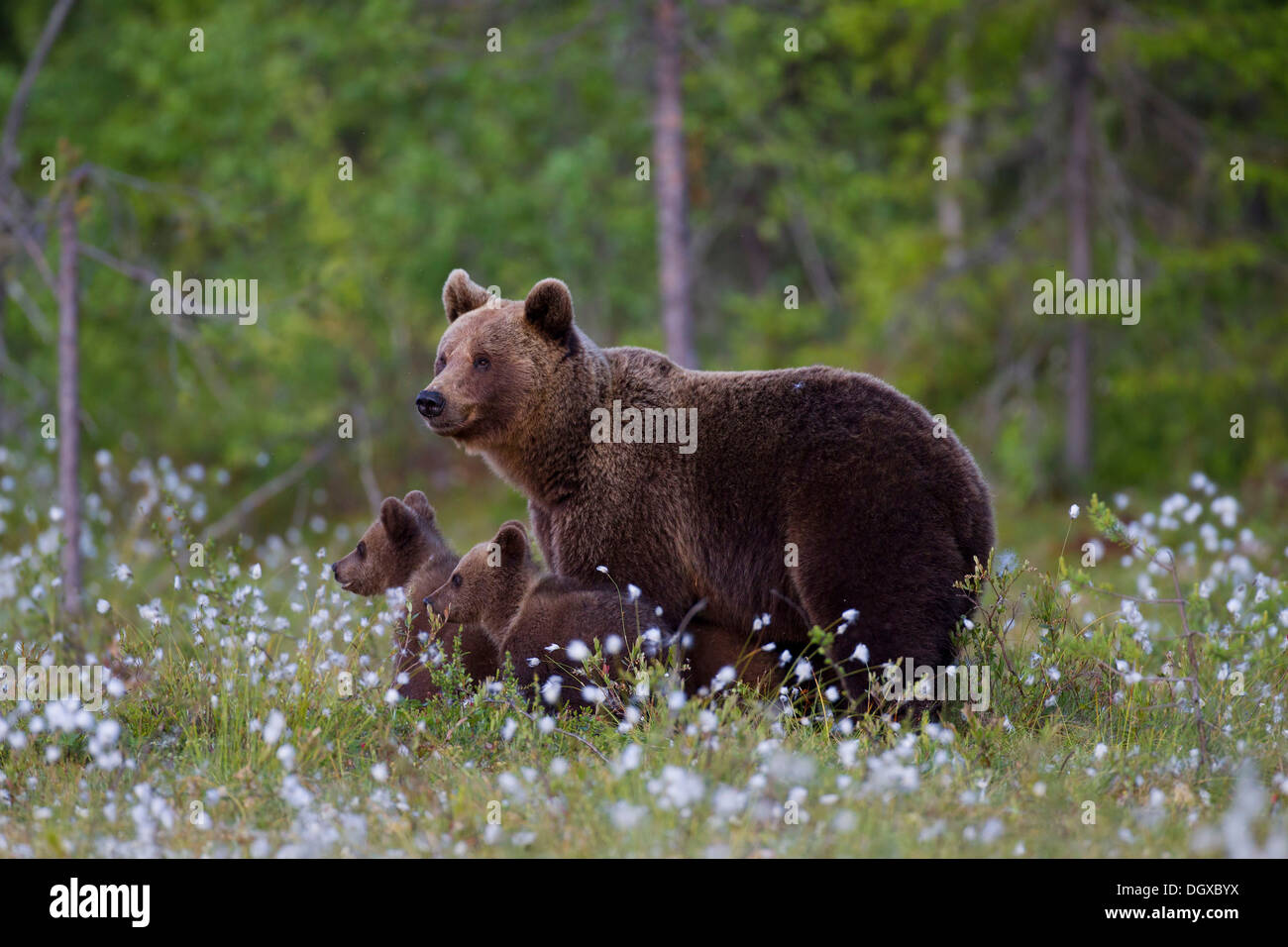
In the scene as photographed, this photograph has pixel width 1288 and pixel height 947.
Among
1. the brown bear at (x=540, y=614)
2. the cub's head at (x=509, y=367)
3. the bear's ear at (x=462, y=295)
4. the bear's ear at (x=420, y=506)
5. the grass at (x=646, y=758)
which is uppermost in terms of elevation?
the bear's ear at (x=462, y=295)

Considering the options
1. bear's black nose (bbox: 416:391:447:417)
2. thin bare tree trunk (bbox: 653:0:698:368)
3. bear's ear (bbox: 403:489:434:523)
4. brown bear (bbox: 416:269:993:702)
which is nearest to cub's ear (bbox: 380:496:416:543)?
bear's ear (bbox: 403:489:434:523)

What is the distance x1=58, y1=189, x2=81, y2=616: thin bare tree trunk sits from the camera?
8000mm

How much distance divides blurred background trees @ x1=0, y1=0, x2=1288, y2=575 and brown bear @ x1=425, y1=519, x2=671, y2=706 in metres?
5.26

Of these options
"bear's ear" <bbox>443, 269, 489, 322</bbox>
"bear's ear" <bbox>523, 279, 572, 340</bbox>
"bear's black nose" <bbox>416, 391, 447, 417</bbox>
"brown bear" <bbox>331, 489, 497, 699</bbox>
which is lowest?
"brown bear" <bbox>331, 489, 497, 699</bbox>

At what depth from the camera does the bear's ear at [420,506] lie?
23.0 feet

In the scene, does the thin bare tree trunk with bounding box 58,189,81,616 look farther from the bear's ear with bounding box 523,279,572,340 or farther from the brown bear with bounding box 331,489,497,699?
the bear's ear with bounding box 523,279,572,340

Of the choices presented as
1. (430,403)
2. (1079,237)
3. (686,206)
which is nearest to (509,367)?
(430,403)

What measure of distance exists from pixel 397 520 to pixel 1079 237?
9.39 metres

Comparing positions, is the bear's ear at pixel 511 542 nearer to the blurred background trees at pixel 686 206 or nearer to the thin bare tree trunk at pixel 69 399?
the thin bare tree trunk at pixel 69 399

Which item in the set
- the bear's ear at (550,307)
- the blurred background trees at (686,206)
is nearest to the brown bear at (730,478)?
the bear's ear at (550,307)

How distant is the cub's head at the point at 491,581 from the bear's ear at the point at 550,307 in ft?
3.12

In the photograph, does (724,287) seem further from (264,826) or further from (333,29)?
(264,826)

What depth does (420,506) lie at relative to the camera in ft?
23.2

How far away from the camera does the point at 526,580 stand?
248 inches
